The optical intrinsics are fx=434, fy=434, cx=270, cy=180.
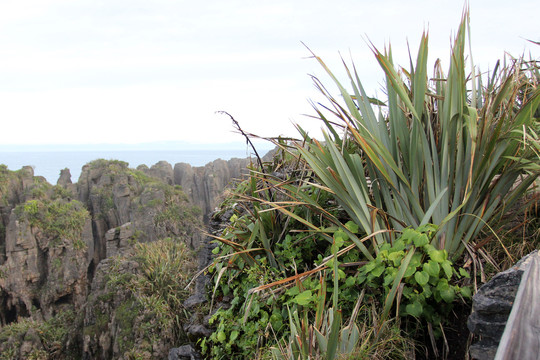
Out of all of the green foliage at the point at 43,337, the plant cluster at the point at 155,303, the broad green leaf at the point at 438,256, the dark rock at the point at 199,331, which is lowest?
the green foliage at the point at 43,337

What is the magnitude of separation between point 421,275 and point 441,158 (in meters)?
0.92

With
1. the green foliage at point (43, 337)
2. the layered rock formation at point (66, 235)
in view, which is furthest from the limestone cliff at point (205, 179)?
the green foliage at point (43, 337)

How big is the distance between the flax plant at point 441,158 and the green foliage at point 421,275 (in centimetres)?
19

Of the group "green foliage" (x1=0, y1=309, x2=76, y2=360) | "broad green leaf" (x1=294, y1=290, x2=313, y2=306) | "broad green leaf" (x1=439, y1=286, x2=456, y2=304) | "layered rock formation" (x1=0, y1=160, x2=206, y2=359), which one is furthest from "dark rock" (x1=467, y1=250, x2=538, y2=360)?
"layered rock formation" (x1=0, y1=160, x2=206, y2=359)

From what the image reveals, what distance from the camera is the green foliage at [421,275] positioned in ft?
8.70

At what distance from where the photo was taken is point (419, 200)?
3252 mm

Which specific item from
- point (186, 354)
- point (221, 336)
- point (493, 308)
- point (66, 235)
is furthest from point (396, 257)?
point (66, 235)

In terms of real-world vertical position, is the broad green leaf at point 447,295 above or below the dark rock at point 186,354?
above

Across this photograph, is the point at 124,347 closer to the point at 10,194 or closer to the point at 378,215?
the point at 378,215

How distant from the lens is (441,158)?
309 centimetres

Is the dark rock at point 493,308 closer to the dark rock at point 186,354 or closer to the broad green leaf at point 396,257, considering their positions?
the broad green leaf at point 396,257

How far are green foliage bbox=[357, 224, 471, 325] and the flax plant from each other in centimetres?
19

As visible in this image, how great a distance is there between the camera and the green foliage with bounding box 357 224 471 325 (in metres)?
2.65

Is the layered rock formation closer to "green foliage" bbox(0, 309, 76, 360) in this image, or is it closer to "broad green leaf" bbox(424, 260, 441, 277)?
"green foliage" bbox(0, 309, 76, 360)
